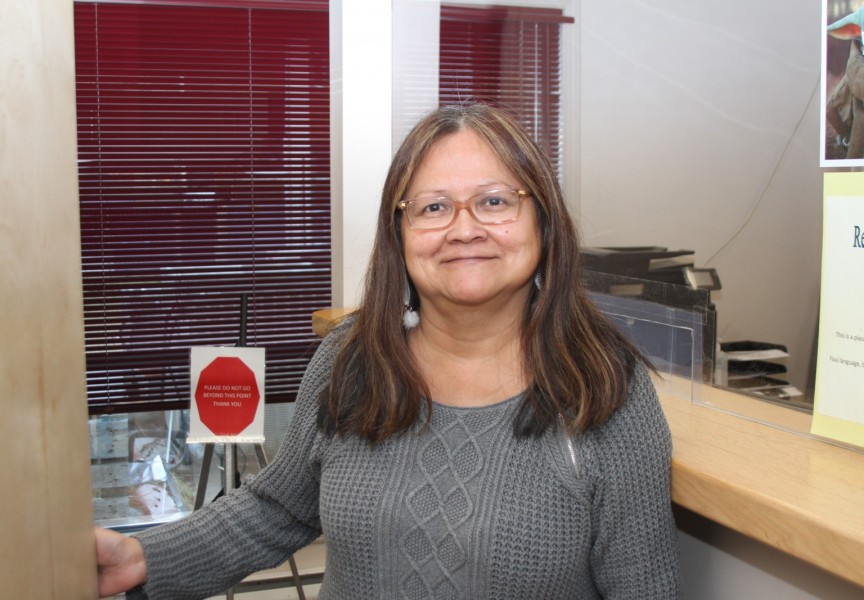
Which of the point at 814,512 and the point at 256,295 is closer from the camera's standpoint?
the point at 814,512

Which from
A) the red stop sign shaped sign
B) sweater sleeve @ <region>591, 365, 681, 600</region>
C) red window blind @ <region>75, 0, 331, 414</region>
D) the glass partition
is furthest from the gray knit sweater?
red window blind @ <region>75, 0, 331, 414</region>

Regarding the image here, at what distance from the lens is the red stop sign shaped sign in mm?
2225

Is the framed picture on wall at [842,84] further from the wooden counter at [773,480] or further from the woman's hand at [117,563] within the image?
the woman's hand at [117,563]

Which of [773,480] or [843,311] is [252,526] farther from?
[843,311]

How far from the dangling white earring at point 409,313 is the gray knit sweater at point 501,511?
17cm

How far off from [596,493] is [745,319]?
1.49 ft

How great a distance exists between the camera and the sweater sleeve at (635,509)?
114cm

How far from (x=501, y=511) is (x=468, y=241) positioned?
1.18 feet

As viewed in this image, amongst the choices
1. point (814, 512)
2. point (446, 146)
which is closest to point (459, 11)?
point (446, 146)

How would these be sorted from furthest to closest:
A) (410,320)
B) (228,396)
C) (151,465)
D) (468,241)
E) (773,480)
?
(151,465) → (228,396) → (410,320) → (468,241) → (773,480)

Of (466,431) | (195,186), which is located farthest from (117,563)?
(195,186)

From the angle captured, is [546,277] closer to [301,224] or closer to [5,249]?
[5,249]

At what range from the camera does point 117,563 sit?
128 cm

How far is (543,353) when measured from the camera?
1.26 m
